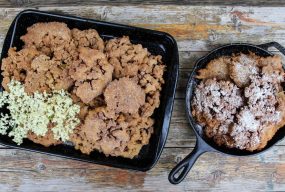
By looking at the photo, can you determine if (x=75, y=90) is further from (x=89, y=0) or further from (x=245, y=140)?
(x=245, y=140)

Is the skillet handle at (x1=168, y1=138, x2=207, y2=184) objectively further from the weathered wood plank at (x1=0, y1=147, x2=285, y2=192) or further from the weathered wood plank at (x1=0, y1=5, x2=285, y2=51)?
the weathered wood plank at (x1=0, y1=5, x2=285, y2=51)

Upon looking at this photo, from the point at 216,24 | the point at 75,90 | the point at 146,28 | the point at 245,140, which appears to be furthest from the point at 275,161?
the point at 75,90

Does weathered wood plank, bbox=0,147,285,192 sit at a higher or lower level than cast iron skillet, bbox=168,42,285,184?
lower

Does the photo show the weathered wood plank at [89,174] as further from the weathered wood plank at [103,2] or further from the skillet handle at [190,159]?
the weathered wood plank at [103,2]

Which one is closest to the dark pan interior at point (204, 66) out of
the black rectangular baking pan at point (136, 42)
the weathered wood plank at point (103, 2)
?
the black rectangular baking pan at point (136, 42)

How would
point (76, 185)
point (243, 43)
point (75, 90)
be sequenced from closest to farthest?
point (75, 90)
point (243, 43)
point (76, 185)

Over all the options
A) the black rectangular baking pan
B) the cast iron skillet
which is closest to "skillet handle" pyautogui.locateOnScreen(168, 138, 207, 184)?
the cast iron skillet
